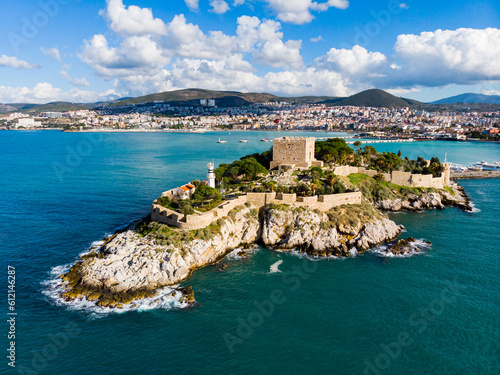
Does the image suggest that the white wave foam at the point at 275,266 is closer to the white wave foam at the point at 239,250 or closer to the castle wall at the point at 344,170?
the white wave foam at the point at 239,250

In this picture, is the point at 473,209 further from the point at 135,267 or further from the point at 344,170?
the point at 135,267

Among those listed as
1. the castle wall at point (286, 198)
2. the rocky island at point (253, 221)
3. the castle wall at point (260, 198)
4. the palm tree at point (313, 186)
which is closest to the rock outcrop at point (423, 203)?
the rocky island at point (253, 221)


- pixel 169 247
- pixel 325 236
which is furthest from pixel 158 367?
pixel 325 236

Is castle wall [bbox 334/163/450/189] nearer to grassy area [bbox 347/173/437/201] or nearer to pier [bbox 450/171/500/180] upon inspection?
grassy area [bbox 347/173/437/201]

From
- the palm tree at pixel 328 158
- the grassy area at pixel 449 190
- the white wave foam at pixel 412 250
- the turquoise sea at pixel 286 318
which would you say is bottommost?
the turquoise sea at pixel 286 318

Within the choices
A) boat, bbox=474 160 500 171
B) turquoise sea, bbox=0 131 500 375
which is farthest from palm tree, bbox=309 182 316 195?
boat, bbox=474 160 500 171

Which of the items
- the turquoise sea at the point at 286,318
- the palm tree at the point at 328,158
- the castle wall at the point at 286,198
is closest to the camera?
the turquoise sea at the point at 286,318

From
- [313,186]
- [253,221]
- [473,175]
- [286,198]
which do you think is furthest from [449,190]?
[253,221]
